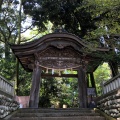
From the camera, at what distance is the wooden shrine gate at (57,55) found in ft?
27.6

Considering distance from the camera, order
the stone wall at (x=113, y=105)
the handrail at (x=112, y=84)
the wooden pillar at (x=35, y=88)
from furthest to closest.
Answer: the wooden pillar at (x=35, y=88) → the handrail at (x=112, y=84) → the stone wall at (x=113, y=105)

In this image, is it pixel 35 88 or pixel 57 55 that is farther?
pixel 57 55

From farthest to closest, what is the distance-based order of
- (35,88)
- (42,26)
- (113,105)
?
1. (42,26)
2. (35,88)
3. (113,105)

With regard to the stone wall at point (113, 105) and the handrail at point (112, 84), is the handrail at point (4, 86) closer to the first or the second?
the stone wall at point (113, 105)

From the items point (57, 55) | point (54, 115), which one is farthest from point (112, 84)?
point (57, 55)

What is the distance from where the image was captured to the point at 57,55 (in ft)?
29.9

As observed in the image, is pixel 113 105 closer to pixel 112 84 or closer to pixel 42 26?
pixel 112 84

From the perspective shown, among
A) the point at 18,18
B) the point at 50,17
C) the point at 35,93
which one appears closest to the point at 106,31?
the point at 35,93

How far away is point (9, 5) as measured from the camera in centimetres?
1425

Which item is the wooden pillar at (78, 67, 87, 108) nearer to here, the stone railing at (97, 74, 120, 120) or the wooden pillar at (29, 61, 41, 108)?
A: the stone railing at (97, 74, 120, 120)

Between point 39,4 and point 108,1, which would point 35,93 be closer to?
point 108,1

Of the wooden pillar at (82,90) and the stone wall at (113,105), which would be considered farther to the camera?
the wooden pillar at (82,90)

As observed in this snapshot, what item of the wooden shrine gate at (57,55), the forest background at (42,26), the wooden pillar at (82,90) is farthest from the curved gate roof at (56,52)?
the forest background at (42,26)

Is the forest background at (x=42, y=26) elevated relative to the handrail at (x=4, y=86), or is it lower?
elevated
